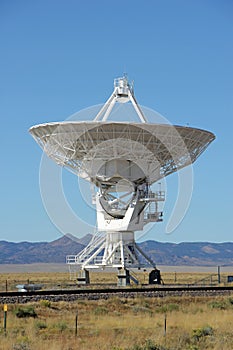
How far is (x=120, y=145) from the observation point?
47.2m

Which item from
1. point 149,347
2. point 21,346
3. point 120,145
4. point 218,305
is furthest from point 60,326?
point 120,145

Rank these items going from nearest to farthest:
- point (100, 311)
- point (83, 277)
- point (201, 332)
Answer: point (201, 332) < point (100, 311) < point (83, 277)

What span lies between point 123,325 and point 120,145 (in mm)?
21673

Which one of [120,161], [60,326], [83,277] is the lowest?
[60,326]

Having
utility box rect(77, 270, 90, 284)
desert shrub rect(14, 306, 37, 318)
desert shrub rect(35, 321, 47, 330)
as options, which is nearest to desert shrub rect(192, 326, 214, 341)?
desert shrub rect(35, 321, 47, 330)

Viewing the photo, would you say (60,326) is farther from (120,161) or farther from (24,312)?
(120,161)

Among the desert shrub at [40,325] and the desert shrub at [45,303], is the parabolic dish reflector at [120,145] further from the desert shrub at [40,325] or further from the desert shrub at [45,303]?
the desert shrub at [40,325]

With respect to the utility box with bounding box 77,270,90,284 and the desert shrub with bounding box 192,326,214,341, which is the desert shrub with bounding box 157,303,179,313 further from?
the utility box with bounding box 77,270,90,284

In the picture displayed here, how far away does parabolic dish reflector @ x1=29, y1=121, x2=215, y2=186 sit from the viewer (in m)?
46.1

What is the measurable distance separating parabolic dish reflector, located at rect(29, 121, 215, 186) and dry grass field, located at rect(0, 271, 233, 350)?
12676mm

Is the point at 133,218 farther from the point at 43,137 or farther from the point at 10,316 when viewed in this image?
the point at 10,316

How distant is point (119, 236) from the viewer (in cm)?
5181

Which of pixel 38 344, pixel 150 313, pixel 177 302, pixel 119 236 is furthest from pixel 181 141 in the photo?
pixel 38 344

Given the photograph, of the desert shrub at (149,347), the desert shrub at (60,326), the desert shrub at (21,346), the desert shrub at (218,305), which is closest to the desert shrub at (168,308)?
the desert shrub at (218,305)
